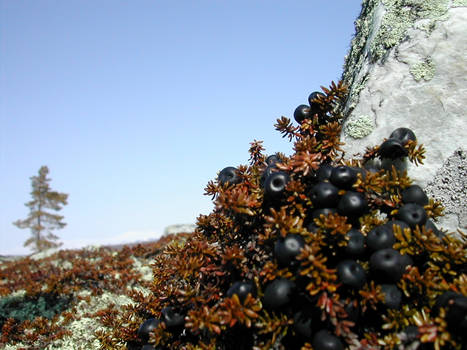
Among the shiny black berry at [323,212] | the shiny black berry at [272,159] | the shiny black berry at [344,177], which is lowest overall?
the shiny black berry at [323,212]

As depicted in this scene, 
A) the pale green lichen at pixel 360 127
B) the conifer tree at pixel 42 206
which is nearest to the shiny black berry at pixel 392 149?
the pale green lichen at pixel 360 127

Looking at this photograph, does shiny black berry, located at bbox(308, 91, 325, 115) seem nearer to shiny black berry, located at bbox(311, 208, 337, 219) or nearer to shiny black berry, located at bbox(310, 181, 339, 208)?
shiny black berry, located at bbox(310, 181, 339, 208)

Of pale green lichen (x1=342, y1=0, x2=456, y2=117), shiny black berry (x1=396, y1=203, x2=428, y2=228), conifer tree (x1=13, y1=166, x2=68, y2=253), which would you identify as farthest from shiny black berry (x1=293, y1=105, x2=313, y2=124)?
conifer tree (x1=13, y1=166, x2=68, y2=253)

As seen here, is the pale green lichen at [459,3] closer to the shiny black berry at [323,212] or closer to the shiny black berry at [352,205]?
the shiny black berry at [352,205]

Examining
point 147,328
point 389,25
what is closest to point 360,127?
point 389,25

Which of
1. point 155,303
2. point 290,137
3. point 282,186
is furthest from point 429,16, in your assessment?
point 155,303

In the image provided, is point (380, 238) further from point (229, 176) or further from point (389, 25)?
point (389, 25)

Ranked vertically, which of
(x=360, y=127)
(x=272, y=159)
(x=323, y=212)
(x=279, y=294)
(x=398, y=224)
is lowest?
(x=279, y=294)
